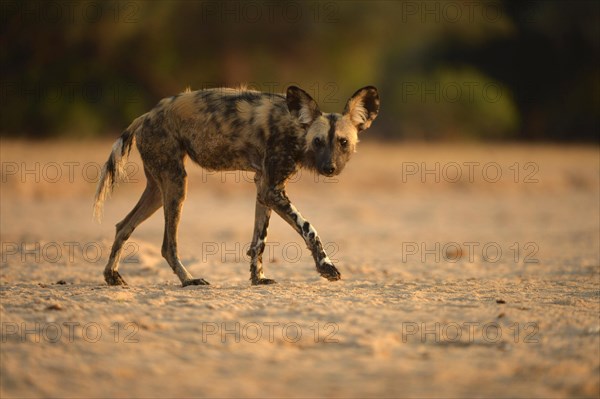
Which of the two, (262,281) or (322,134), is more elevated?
(322,134)

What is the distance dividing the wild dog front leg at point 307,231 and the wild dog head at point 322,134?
34cm

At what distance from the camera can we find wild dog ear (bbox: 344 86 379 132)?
22.9 feet

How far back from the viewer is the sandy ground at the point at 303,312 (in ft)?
13.7

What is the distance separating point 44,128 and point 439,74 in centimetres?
1118

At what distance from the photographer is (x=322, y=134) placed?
22.1ft

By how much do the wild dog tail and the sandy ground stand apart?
0.77 metres

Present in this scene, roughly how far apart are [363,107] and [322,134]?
56 centimetres
